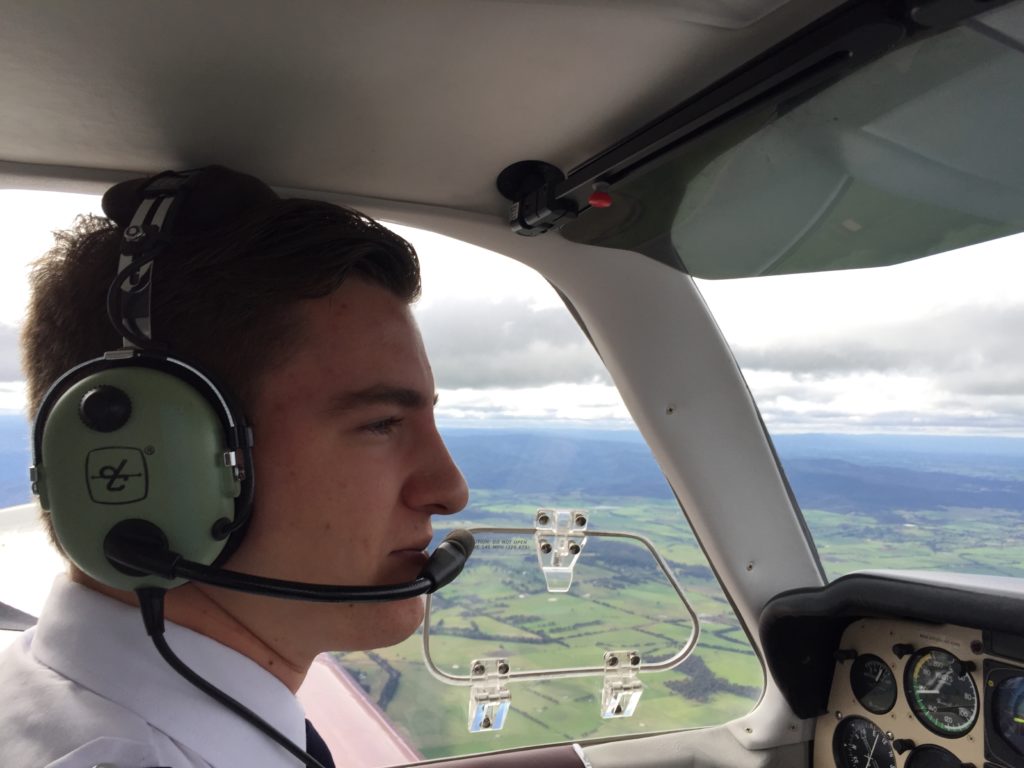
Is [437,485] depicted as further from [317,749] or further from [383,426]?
[317,749]

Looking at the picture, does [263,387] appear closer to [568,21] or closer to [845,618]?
[568,21]

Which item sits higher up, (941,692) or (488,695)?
(941,692)

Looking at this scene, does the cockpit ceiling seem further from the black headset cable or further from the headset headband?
the black headset cable

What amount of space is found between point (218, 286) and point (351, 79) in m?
0.37

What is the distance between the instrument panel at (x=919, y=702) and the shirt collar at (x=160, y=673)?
1.63m

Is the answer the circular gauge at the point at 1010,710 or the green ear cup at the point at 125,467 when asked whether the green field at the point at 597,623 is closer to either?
the circular gauge at the point at 1010,710

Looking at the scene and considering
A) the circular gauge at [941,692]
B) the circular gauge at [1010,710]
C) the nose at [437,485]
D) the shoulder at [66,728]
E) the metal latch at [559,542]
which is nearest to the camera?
the shoulder at [66,728]

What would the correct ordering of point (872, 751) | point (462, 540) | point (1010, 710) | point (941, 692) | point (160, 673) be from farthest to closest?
1. point (872, 751)
2. point (941, 692)
3. point (1010, 710)
4. point (462, 540)
5. point (160, 673)

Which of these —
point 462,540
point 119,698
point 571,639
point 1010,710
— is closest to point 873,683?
point 1010,710

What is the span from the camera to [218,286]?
1074 millimetres

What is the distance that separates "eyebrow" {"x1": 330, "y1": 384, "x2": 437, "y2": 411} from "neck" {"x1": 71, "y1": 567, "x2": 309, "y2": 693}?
32cm

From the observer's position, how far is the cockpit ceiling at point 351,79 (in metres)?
0.97

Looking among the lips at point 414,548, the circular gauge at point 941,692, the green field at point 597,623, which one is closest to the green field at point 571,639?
the green field at point 597,623

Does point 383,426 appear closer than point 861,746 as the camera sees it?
Yes
